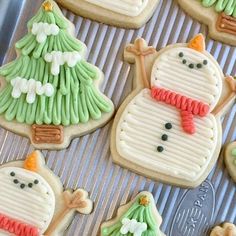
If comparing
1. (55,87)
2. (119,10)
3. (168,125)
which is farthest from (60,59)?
(168,125)

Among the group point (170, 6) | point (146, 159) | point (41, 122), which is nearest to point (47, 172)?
point (41, 122)

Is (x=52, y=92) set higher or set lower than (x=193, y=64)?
lower

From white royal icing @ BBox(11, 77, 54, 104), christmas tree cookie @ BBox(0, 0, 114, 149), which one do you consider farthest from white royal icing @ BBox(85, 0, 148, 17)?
white royal icing @ BBox(11, 77, 54, 104)

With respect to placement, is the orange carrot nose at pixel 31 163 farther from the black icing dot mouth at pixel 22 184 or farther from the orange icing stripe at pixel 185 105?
the orange icing stripe at pixel 185 105

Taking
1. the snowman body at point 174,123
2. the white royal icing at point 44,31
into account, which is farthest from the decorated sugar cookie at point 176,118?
the white royal icing at point 44,31

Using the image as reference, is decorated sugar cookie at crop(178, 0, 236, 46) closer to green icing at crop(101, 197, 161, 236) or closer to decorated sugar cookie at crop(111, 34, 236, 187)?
decorated sugar cookie at crop(111, 34, 236, 187)

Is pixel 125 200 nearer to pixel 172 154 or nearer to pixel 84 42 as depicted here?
pixel 172 154

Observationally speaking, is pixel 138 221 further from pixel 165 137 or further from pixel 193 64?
pixel 193 64
